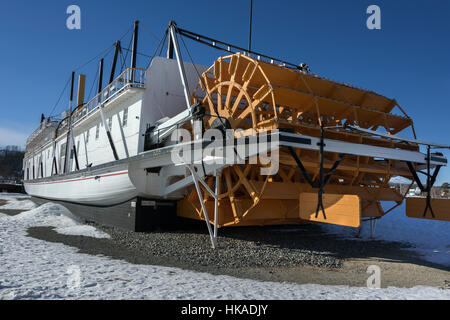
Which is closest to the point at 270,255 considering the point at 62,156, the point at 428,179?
the point at 428,179

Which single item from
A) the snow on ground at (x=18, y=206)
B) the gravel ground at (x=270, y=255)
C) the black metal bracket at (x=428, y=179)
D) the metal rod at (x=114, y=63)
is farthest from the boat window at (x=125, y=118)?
the snow on ground at (x=18, y=206)

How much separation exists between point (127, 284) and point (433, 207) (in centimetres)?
664

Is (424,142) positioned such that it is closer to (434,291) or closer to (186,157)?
(434,291)

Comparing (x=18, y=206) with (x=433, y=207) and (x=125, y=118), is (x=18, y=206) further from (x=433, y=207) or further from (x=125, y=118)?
(x=433, y=207)

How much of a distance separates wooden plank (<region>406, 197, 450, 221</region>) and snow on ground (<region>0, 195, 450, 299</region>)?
10.5 ft

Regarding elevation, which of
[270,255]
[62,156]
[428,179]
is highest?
[62,156]

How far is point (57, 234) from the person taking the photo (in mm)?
7797

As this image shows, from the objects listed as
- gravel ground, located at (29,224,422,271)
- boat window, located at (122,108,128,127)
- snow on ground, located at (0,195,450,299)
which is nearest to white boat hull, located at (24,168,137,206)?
gravel ground, located at (29,224,422,271)

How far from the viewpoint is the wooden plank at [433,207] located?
22.7ft

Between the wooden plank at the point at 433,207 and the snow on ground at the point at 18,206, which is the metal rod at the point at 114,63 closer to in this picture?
the snow on ground at the point at 18,206

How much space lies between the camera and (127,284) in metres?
3.86

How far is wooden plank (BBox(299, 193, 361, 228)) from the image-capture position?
16.2ft
